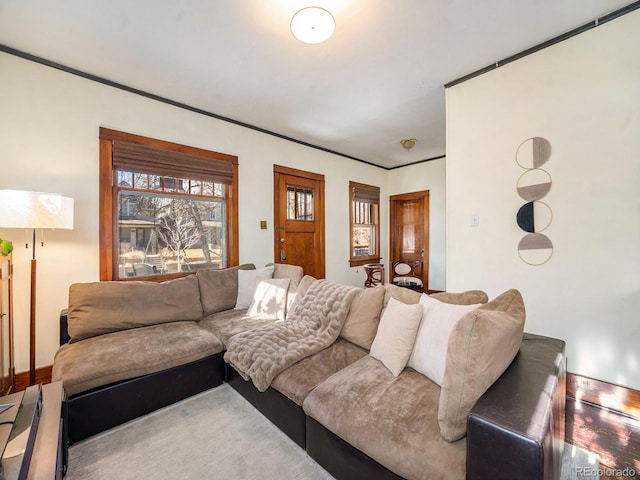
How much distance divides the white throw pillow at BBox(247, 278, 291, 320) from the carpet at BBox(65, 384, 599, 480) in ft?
2.88

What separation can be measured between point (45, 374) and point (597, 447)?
407 centimetres

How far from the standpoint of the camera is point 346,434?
125cm

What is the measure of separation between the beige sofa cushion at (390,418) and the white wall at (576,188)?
1.52 meters

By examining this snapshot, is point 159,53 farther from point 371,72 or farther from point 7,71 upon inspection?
point 371,72

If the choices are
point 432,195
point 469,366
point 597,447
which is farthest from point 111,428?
point 432,195

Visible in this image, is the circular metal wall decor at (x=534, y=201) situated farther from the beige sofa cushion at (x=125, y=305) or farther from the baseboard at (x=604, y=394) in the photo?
the beige sofa cushion at (x=125, y=305)

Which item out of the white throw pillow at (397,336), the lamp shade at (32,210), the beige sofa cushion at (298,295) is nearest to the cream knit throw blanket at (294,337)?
the beige sofa cushion at (298,295)

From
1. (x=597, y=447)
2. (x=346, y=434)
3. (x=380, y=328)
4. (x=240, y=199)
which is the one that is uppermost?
(x=240, y=199)

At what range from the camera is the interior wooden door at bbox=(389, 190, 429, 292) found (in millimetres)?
5426

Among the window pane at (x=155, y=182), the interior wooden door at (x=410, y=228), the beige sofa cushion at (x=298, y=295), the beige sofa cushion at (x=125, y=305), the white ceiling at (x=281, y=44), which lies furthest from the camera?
the interior wooden door at (x=410, y=228)

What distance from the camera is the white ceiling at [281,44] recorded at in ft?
5.94

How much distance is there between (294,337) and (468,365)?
4.17 ft

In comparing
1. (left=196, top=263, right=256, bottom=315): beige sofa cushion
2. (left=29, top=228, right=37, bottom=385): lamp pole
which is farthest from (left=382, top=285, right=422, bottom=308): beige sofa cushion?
(left=29, top=228, right=37, bottom=385): lamp pole

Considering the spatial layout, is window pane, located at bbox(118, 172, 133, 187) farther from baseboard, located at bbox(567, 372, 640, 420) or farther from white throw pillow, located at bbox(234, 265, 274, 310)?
baseboard, located at bbox(567, 372, 640, 420)
